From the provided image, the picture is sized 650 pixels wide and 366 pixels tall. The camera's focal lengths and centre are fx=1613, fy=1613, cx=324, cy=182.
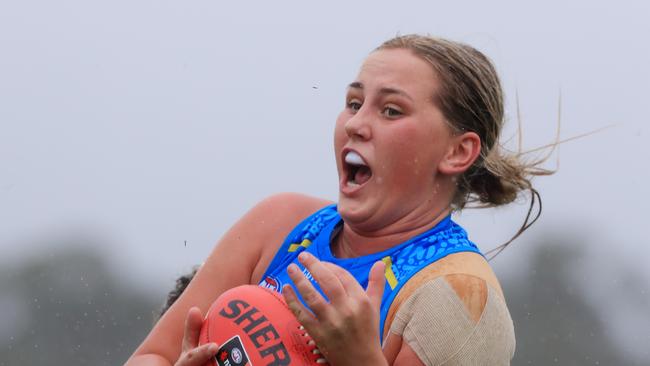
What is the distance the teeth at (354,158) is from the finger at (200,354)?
97 cm

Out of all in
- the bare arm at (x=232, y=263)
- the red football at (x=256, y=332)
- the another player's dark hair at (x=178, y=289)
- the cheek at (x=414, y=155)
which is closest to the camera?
the red football at (x=256, y=332)

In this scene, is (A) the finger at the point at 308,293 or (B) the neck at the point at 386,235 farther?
(B) the neck at the point at 386,235

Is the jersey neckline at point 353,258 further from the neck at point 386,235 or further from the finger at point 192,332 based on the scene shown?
the finger at point 192,332

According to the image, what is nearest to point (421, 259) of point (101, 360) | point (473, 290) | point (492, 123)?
point (473, 290)

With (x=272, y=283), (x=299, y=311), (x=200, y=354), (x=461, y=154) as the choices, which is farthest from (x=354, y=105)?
(x=200, y=354)

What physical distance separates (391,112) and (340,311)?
108 centimetres

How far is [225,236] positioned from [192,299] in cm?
33

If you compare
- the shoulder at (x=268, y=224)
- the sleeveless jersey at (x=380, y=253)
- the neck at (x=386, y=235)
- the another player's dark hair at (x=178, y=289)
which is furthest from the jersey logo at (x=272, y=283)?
the another player's dark hair at (x=178, y=289)

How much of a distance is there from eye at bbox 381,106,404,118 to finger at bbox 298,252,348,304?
96 centimetres

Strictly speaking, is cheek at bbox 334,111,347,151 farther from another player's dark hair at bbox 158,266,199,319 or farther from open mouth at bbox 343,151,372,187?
another player's dark hair at bbox 158,266,199,319

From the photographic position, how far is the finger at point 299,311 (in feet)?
17.9

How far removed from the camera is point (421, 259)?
605 centimetres

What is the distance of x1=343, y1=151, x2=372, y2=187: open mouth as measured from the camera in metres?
6.15

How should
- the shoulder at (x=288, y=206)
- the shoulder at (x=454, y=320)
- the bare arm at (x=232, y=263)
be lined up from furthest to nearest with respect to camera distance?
the shoulder at (x=288, y=206) < the bare arm at (x=232, y=263) < the shoulder at (x=454, y=320)
